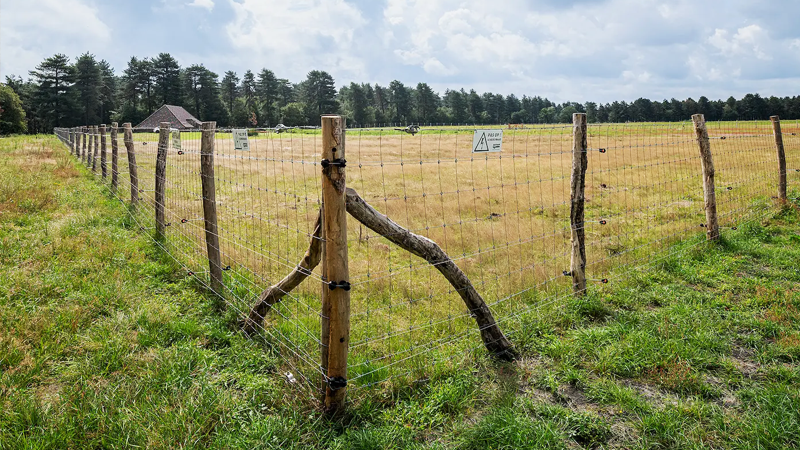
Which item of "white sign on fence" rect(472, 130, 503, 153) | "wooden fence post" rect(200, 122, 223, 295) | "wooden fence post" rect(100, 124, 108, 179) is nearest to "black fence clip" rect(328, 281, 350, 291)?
"white sign on fence" rect(472, 130, 503, 153)

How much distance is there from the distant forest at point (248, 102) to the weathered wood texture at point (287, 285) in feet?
218

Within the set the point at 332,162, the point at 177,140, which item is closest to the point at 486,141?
the point at 332,162

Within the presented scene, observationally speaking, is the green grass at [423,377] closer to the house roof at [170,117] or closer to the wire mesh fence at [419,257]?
the wire mesh fence at [419,257]

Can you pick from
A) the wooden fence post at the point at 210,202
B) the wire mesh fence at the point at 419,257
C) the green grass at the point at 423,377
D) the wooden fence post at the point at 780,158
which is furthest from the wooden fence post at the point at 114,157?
the wooden fence post at the point at 780,158

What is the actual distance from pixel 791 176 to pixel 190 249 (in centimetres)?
2046

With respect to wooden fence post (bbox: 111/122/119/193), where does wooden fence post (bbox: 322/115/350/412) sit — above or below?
below

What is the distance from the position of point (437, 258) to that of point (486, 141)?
5.22 ft

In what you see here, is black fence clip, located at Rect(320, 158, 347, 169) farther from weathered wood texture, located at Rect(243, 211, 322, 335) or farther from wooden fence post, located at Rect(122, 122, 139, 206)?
wooden fence post, located at Rect(122, 122, 139, 206)

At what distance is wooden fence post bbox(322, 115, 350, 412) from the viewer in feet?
11.6

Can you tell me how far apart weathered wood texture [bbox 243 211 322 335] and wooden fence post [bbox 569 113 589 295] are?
354cm

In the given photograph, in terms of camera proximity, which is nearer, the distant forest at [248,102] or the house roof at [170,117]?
the house roof at [170,117]

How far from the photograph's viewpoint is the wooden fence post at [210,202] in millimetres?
6008

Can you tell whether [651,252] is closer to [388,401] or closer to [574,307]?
[574,307]

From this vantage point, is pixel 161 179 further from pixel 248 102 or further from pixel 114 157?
pixel 248 102
